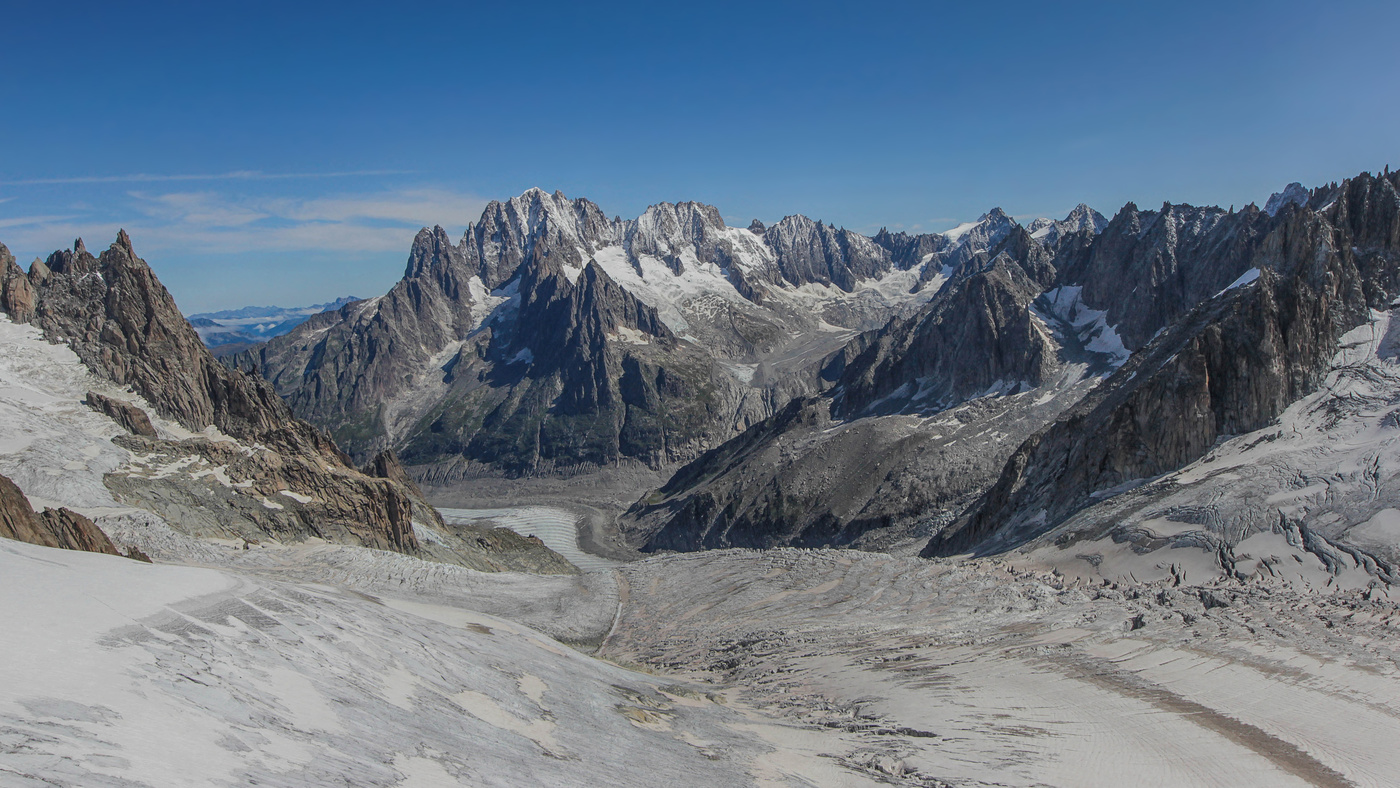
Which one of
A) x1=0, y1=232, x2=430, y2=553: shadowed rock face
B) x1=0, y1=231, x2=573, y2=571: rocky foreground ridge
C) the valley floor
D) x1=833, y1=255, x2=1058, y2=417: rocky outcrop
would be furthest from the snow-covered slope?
x1=833, y1=255, x2=1058, y2=417: rocky outcrop

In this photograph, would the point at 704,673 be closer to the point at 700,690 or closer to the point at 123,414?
the point at 700,690

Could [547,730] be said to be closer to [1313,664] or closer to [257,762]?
[257,762]

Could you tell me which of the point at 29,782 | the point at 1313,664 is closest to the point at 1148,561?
the point at 1313,664

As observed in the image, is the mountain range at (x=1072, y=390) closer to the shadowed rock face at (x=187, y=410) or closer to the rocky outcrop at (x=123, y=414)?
the shadowed rock face at (x=187, y=410)

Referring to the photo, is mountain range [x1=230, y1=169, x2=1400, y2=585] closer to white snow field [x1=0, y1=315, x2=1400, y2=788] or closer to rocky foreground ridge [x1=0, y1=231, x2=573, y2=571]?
white snow field [x1=0, y1=315, x2=1400, y2=788]

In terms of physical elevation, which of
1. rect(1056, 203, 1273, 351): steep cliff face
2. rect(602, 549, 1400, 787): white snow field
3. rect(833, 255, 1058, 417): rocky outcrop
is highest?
rect(1056, 203, 1273, 351): steep cliff face
